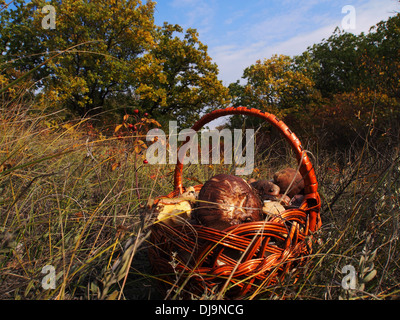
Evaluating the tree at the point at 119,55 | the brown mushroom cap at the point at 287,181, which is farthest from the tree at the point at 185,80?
the brown mushroom cap at the point at 287,181

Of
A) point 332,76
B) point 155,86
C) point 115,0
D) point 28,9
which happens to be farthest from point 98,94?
point 332,76

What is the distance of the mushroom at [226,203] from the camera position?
1069 millimetres

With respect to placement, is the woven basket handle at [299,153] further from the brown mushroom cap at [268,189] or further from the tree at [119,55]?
the tree at [119,55]

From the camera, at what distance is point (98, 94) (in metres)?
12.0

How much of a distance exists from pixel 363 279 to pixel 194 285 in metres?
0.57

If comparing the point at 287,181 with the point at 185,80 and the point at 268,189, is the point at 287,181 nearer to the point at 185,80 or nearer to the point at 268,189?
the point at 268,189

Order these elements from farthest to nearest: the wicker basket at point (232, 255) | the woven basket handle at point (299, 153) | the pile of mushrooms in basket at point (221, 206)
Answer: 1. the woven basket handle at point (299, 153)
2. the pile of mushrooms in basket at point (221, 206)
3. the wicker basket at point (232, 255)

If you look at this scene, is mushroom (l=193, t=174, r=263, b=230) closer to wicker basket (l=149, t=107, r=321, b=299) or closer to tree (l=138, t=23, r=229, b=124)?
wicker basket (l=149, t=107, r=321, b=299)

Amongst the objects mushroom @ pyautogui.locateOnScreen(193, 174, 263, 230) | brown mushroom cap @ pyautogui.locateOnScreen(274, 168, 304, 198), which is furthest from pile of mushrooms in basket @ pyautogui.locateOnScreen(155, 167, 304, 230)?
brown mushroom cap @ pyautogui.locateOnScreen(274, 168, 304, 198)

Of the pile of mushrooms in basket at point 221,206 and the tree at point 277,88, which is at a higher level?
the tree at point 277,88

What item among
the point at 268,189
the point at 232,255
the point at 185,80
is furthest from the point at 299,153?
the point at 185,80

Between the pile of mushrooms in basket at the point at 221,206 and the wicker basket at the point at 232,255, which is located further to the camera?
the pile of mushrooms in basket at the point at 221,206

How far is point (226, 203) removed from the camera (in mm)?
1089
